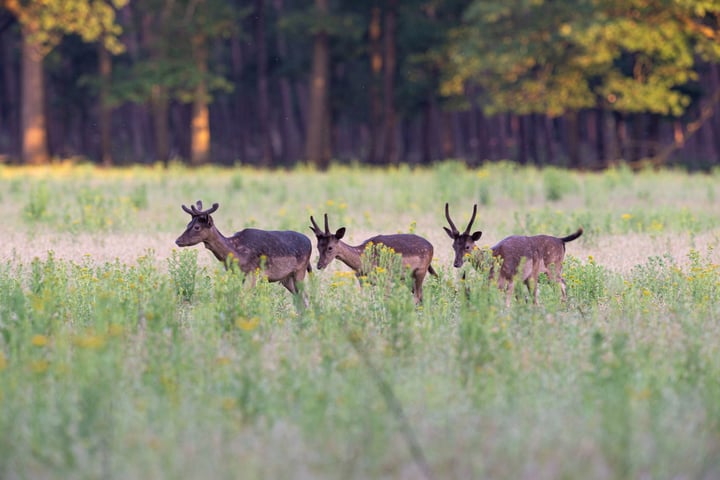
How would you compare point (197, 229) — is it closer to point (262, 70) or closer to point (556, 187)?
point (556, 187)

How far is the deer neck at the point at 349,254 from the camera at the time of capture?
376 inches

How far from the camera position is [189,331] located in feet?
27.9

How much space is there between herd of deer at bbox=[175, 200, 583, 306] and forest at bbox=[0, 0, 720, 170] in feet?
57.8

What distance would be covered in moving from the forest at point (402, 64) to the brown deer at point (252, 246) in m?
18.5

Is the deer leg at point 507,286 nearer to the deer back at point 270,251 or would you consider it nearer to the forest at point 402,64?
the deer back at point 270,251

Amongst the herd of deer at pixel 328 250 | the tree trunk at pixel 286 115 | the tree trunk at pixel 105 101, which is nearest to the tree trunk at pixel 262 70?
the tree trunk at pixel 286 115

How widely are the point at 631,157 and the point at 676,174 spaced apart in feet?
24.2

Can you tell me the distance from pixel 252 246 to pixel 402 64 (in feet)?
116

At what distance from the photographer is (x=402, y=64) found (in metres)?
43.9

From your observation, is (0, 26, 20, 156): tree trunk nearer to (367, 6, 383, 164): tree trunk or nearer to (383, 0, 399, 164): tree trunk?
(367, 6, 383, 164): tree trunk

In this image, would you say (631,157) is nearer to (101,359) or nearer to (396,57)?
(396,57)

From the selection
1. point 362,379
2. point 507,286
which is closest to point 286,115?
point 507,286

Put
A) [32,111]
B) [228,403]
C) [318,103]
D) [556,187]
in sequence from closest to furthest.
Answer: [228,403] → [556,187] → [32,111] → [318,103]

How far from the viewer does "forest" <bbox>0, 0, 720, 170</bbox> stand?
31.4m
